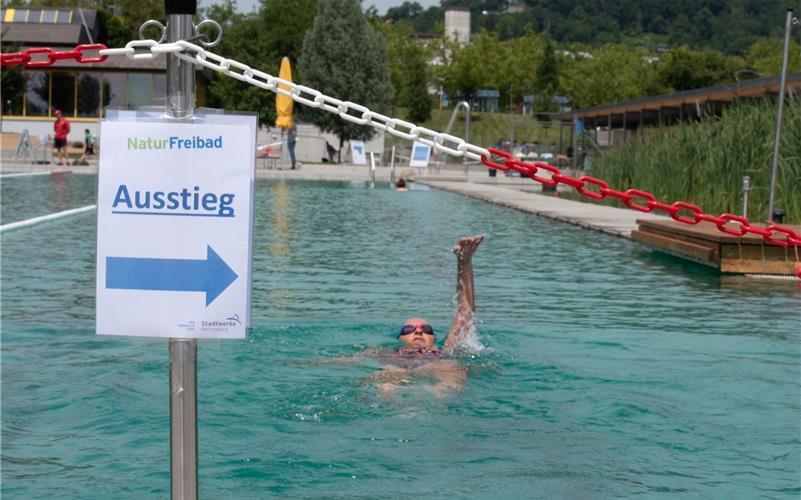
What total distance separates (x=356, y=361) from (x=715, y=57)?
3734 inches

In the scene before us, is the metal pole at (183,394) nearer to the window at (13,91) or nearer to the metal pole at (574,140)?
the metal pole at (574,140)

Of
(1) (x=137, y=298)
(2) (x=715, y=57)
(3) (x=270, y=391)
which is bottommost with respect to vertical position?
(3) (x=270, y=391)

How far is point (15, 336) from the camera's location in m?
9.06

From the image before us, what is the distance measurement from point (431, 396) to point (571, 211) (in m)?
16.3

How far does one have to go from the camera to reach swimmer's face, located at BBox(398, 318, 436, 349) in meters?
8.42

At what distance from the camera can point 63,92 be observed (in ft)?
179

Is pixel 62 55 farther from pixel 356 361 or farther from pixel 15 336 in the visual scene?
pixel 15 336

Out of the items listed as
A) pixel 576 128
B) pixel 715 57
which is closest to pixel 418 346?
pixel 576 128

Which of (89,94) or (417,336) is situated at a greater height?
(89,94)

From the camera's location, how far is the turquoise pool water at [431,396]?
5746mm

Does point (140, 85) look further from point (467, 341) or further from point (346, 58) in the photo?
point (467, 341)

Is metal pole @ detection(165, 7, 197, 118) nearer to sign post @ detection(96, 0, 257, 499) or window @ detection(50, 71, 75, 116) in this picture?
sign post @ detection(96, 0, 257, 499)

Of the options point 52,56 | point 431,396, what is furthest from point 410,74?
point 52,56

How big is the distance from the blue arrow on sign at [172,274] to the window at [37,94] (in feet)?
179
